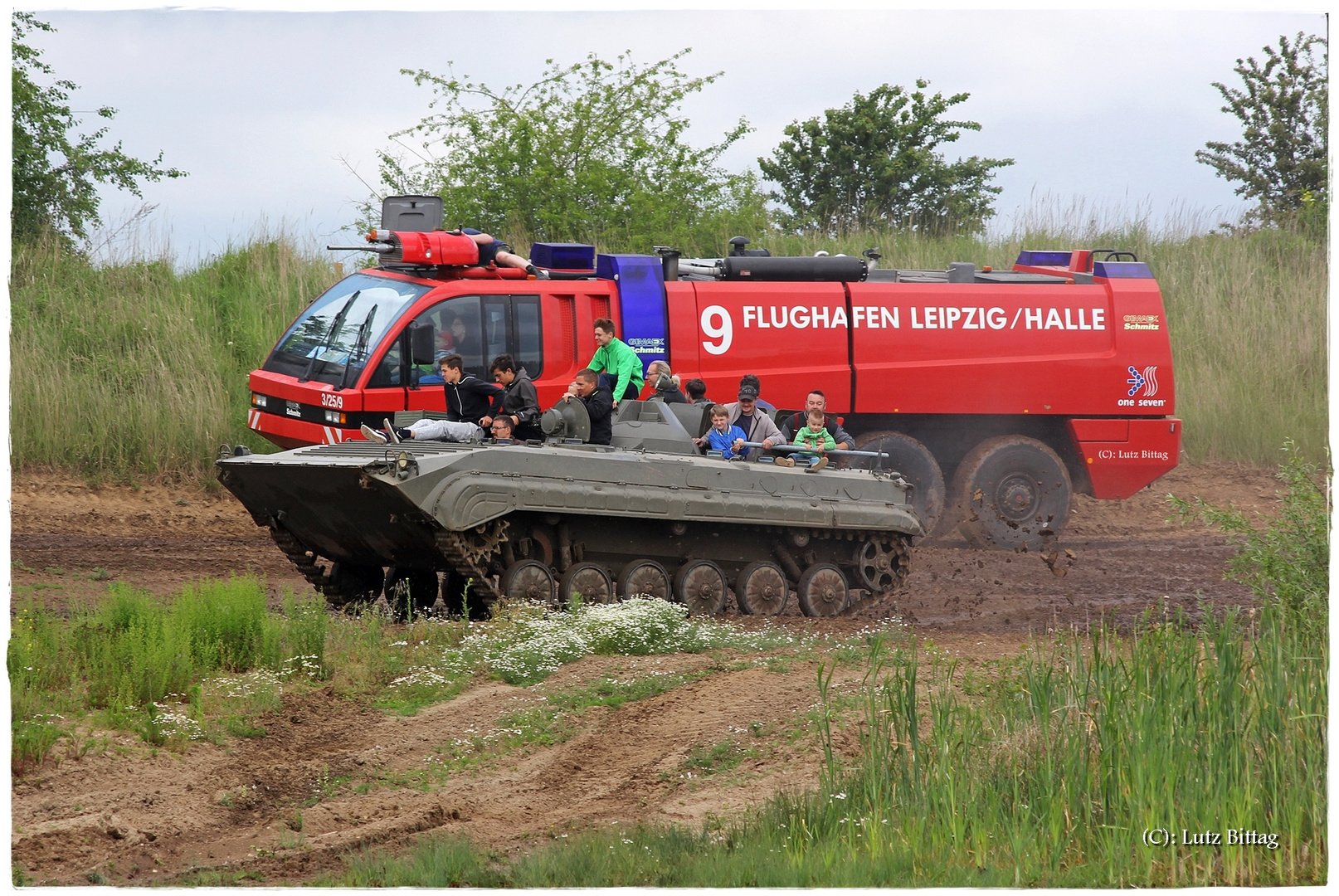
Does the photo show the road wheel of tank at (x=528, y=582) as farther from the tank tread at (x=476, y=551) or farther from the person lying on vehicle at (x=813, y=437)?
the person lying on vehicle at (x=813, y=437)

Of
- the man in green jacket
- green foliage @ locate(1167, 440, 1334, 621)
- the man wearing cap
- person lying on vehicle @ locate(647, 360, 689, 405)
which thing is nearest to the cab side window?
the man in green jacket

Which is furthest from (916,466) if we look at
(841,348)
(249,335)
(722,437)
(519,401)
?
(249,335)

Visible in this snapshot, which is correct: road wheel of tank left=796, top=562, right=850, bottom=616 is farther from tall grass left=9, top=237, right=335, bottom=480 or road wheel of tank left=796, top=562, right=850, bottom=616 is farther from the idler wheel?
tall grass left=9, top=237, right=335, bottom=480

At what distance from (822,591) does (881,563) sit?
2.27 ft

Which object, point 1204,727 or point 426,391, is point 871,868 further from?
point 426,391

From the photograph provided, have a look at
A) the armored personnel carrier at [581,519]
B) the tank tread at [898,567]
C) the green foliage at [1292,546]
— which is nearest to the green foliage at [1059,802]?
the green foliage at [1292,546]

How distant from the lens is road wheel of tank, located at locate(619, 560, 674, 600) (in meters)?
11.2

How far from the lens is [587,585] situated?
10891 mm

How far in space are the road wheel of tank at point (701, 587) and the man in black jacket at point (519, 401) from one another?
1.58 metres

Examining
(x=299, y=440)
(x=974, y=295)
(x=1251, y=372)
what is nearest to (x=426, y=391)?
(x=299, y=440)

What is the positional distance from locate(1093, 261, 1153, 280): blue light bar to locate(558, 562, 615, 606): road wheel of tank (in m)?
7.73

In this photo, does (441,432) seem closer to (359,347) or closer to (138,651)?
(359,347)

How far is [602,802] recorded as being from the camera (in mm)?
6879

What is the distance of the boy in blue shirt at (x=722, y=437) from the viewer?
12359 millimetres
